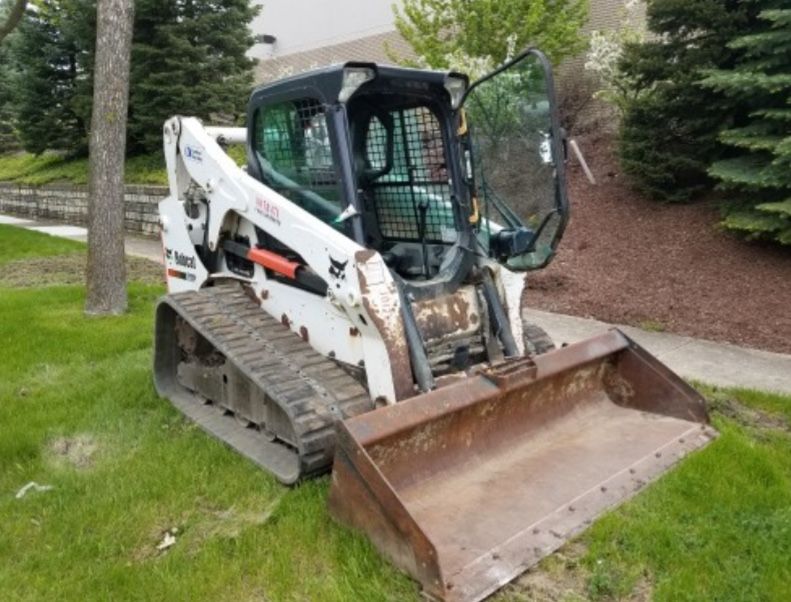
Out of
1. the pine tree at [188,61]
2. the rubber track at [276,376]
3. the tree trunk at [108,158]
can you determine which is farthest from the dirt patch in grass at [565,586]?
the pine tree at [188,61]

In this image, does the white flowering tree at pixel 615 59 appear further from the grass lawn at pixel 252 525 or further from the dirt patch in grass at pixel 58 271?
the dirt patch in grass at pixel 58 271

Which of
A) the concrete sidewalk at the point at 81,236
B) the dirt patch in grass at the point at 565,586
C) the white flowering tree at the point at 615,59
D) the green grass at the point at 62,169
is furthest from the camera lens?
the green grass at the point at 62,169

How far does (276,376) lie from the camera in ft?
13.0

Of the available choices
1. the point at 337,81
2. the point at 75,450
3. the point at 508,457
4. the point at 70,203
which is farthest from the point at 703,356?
the point at 70,203

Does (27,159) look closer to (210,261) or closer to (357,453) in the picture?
(210,261)

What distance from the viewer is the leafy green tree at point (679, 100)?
26.9 ft

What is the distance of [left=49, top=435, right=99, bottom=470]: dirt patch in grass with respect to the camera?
4.28 m

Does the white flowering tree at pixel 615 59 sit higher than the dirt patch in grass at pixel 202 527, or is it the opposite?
the white flowering tree at pixel 615 59

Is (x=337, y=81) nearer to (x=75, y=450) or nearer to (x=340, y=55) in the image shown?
(x=75, y=450)

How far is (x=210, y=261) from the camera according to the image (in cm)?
512

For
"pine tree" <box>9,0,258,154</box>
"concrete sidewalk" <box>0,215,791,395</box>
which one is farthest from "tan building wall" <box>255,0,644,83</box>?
"concrete sidewalk" <box>0,215,791,395</box>

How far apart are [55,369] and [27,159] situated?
1902cm

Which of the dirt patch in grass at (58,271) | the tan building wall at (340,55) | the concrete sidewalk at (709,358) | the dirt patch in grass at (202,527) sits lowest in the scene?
the concrete sidewalk at (709,358)

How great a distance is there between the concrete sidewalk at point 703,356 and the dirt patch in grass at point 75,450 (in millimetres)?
3709
